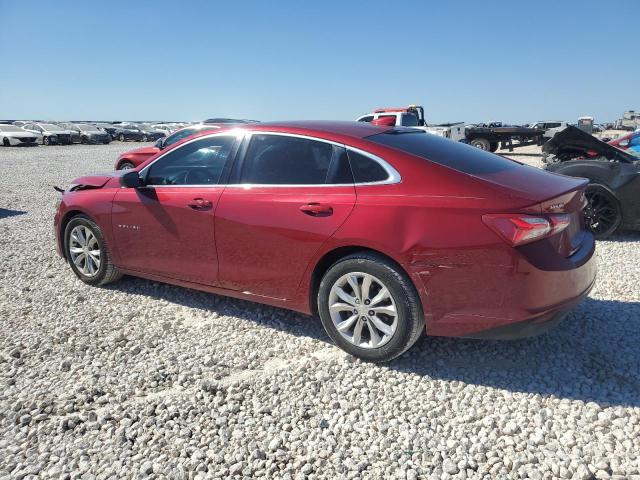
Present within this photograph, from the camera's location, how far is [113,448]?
2.48m

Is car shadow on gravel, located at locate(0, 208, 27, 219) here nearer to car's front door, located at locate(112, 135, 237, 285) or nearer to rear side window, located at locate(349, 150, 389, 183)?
car's front door, located at locate(112, 135, 237, 285)

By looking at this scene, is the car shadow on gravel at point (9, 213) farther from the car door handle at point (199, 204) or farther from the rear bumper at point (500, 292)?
the rear bumper at point (500, 292)

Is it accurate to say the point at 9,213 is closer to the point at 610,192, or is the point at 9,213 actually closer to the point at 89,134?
the point at 610,192

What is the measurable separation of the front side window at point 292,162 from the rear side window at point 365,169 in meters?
0.05

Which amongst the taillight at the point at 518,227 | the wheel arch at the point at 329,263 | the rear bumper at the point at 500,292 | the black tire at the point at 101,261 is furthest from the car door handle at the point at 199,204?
the taillight at the point at 518,227

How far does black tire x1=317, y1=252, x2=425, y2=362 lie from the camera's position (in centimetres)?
296

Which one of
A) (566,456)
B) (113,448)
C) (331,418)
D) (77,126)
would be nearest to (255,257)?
(331,418)

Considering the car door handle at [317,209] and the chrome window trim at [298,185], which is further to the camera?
the car door handle at [317,209]

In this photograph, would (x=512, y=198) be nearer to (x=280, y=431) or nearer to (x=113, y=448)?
(x=280, y=431)

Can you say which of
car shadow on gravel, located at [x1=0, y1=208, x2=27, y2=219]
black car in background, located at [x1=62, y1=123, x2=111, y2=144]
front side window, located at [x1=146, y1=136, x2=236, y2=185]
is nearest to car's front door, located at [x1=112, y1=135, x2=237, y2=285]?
front side window, located at [x1=146, y1=136, x2=236, y2=185]

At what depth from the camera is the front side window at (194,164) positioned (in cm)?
380

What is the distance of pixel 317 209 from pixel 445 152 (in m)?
0.97

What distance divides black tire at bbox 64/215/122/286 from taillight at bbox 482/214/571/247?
345 cm

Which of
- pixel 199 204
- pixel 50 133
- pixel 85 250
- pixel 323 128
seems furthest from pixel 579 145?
pixel 50 133
